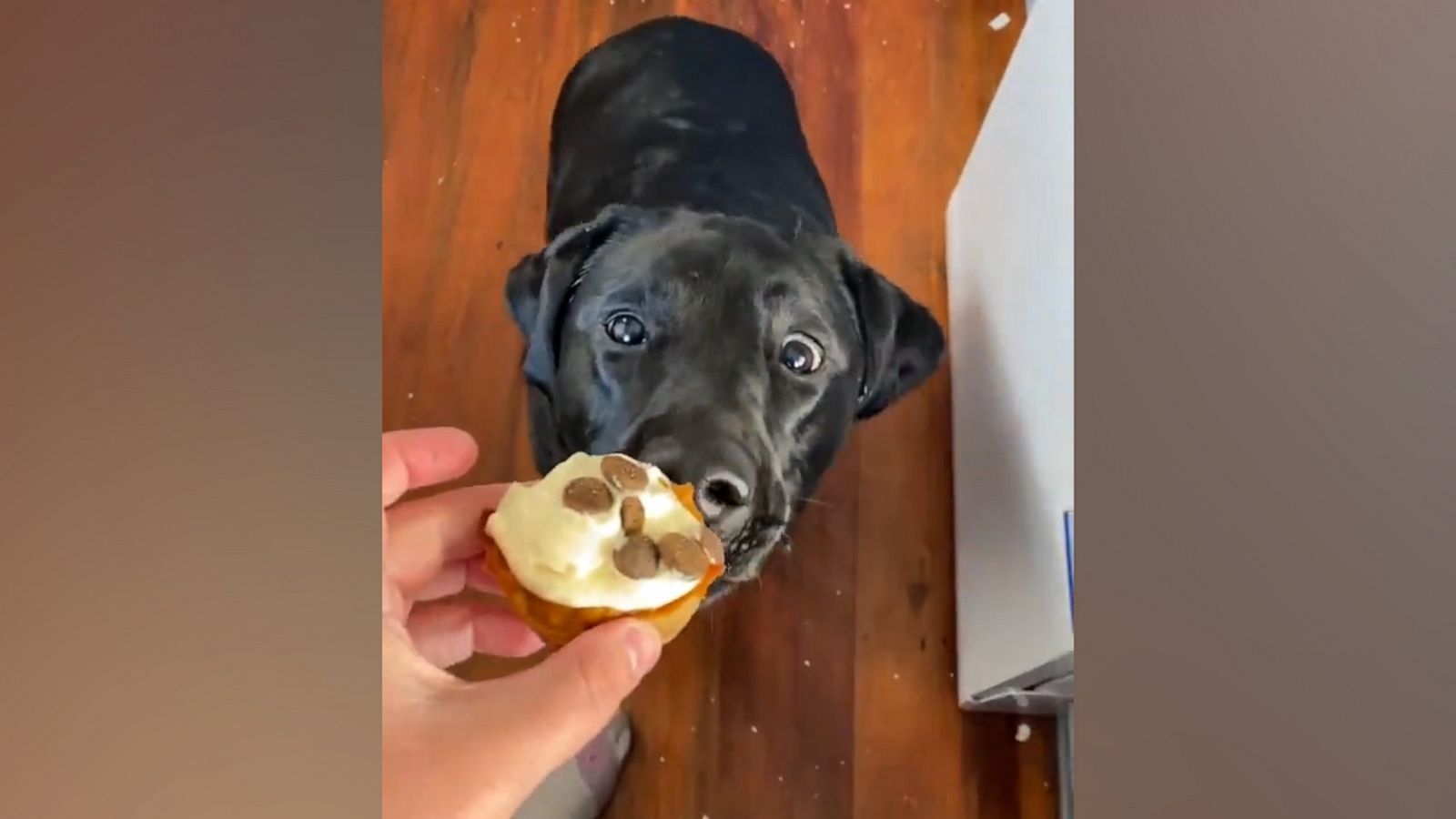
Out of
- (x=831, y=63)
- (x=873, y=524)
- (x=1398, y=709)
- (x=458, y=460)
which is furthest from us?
(x=831, y=63)

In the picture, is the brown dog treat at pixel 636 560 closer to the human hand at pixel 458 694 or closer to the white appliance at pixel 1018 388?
the human hand at pixel 458 694

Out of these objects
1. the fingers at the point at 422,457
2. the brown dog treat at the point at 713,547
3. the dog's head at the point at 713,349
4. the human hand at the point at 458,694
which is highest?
the dog's head at the point at 713,349

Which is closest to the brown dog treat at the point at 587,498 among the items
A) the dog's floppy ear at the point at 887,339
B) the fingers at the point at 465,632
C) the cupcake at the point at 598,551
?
the cupcake at the point at 598,551

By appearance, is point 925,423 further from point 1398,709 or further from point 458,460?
point 1398,709

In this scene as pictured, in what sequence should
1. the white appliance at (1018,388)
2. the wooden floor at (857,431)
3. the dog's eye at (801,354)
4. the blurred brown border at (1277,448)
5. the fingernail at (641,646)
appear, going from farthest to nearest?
the wooden floor at (857,431) < the dog's eye at (801,354) < the white appliance at (1018,388) < the fingernail at (641,646) < the blurred brown border at (1277,448)

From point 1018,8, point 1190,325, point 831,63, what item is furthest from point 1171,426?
point 1018,8

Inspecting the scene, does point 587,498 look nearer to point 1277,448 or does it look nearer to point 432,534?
point 432,534

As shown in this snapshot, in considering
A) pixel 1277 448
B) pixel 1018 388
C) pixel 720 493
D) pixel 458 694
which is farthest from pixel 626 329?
pixel 1277 448
